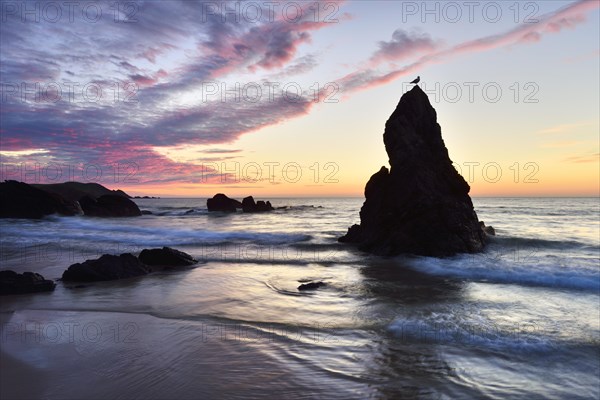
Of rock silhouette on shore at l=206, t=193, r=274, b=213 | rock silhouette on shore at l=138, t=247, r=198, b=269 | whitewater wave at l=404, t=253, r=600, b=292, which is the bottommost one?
whitewater wave at l=404, t=253, r=600, b=292

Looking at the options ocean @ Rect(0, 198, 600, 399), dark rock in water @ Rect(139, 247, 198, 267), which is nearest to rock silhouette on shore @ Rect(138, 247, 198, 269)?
dark rock in water @ Rect(139, 247, 198, 267)

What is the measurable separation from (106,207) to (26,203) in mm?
9784

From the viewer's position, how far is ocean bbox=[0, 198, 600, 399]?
5266 mm

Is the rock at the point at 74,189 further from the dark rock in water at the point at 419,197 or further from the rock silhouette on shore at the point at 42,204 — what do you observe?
the dark rock in water at the point at 419,197

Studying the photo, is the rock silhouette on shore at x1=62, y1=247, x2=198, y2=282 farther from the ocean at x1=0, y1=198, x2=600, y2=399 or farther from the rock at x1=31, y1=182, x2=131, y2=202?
the rock at x1=31, y1=182, x2=131, y2=202

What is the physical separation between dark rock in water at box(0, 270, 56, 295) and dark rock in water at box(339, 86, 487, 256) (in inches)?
559

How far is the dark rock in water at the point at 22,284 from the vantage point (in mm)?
10742

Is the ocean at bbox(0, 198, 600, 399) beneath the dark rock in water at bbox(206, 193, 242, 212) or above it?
beneath

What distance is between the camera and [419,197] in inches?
742

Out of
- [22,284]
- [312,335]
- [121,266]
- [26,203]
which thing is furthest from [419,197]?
[26,203]

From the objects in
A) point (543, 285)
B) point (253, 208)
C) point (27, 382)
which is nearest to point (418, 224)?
point (543, 285)

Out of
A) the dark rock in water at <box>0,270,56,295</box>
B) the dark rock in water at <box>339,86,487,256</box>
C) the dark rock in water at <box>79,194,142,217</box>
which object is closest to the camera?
the dark rock in water at <box>0,270,56,295</box>

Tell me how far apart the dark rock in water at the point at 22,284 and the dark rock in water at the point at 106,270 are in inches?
51.6

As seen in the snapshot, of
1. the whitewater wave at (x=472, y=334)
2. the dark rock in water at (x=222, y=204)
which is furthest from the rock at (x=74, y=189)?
the whitewater wave at (x=472, y=334)
